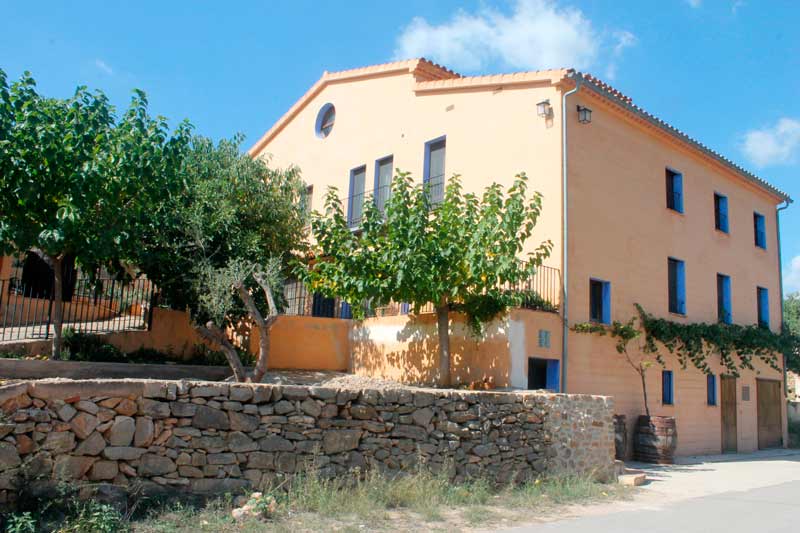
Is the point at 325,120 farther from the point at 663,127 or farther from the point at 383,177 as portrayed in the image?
the point at 663,127

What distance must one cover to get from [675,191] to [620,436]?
739 cm

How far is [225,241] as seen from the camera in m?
13.3

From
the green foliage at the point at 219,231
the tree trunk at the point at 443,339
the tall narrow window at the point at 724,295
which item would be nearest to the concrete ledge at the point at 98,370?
the green foliage at the point at 219,231

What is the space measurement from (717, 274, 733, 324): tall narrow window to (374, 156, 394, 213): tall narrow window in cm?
967

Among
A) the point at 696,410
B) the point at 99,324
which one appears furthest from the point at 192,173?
the point at 696,410

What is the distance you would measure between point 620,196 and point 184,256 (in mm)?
9836

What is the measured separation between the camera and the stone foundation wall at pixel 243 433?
22.0ft

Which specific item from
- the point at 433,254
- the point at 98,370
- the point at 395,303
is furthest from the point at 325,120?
the point at 98,370

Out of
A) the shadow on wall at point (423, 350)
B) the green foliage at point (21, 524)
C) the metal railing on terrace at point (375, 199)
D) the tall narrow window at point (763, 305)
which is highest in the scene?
the metal railing on terrace at point (375, 199)

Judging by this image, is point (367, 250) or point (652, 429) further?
point (652, 429)

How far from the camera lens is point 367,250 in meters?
12.9

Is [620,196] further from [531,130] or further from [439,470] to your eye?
[439,470]

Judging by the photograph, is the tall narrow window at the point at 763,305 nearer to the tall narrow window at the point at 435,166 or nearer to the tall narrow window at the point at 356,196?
the tall narrow window at the point at 435,166

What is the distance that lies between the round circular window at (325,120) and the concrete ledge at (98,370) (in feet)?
33.6
